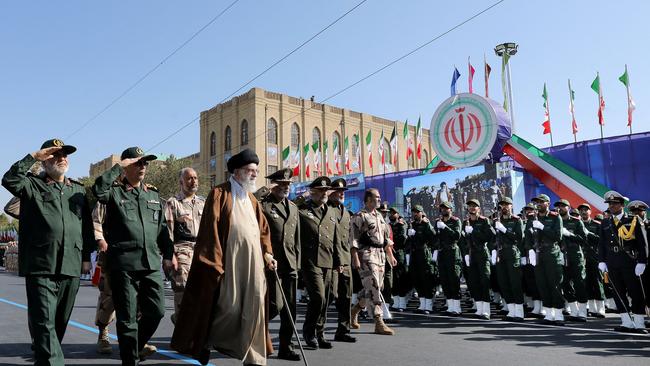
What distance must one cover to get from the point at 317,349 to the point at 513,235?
5.14m

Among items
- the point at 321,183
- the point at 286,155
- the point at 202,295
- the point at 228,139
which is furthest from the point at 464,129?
the point at 228,139

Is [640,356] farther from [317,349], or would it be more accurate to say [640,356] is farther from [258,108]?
[258,108]

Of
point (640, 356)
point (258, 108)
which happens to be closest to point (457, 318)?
point (640, 356)

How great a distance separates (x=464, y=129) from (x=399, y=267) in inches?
389

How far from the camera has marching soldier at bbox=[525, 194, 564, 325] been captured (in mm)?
9008

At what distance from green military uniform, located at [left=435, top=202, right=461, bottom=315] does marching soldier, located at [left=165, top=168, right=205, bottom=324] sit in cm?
574

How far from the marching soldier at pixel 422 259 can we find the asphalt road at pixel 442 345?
1609 millimetres

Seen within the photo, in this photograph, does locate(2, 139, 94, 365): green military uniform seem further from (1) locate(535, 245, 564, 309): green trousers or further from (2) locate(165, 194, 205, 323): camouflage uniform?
(1) locate(535, 245, 564, 309): green trousers

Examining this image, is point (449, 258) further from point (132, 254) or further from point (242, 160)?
point (132, 254)

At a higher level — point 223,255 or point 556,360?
point 223,255

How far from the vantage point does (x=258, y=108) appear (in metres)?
44.2

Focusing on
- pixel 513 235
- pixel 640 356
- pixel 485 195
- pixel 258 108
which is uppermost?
pixel 258 108

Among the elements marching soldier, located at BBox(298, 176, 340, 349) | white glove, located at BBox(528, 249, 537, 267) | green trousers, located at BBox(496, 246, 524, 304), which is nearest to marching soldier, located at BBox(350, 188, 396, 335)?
marching soldier, located at BBox(298, 176, 340, 349)

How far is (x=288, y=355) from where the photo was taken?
573cm
